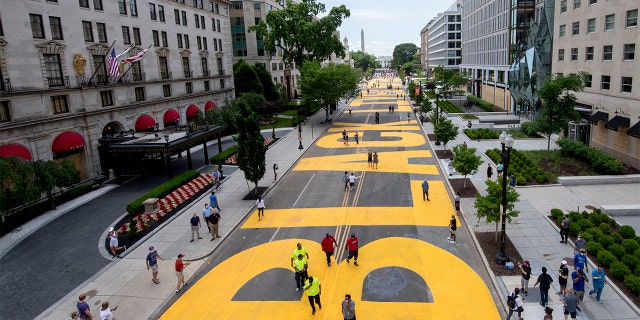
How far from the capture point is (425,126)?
56969 mm

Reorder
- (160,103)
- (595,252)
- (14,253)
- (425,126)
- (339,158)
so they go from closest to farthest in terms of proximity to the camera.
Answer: (595,252) < (14,253) < (339,158) < (160,103) < (425,126)

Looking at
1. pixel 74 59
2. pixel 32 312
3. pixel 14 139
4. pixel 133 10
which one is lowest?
pixel 32 312

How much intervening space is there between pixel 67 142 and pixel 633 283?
3697 cm

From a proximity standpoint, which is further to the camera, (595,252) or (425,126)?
(425,126)

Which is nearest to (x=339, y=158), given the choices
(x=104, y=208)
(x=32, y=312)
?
(x=104, y=208)

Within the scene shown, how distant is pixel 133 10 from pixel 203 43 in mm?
14843

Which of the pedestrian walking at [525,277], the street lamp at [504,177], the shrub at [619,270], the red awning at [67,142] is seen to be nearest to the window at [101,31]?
the red awning at [67,142]

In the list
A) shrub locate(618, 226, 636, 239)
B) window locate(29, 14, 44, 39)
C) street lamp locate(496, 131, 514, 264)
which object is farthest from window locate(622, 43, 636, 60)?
window locate(29, 14, 44, 39)

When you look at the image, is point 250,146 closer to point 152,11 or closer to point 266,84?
point 152,11

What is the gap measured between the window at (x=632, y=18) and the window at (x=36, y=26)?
44.7 meters

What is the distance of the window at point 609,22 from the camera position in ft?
109

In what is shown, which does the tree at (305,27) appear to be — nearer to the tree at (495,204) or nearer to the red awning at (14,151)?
the red awning at (14,151)

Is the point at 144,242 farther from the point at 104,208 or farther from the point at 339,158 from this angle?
the point at 339,158

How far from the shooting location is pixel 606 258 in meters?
17.2
